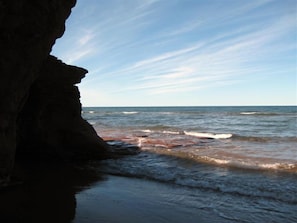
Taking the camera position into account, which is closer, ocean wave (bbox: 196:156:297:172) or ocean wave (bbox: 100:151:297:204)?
ocean wave (bbox: 100:151:297:204)

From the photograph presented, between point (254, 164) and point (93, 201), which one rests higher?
point (254, 164)

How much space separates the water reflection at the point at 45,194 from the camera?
571 cm

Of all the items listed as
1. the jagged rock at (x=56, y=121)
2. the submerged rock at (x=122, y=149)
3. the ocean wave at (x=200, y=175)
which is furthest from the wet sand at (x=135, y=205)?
the submerged rock at (x=122, y=149)

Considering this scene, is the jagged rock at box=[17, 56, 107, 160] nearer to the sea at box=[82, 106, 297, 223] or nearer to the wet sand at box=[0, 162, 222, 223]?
the sea at box=[82, 106, 297, 223]

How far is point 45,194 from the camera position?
23.4 ft

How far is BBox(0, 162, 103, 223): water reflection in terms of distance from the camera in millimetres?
5711

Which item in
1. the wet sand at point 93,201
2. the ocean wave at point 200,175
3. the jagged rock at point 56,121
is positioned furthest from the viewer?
the jagged rock at point 56,121

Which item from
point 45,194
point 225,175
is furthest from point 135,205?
point 225,175

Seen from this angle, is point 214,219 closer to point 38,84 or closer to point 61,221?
point 61,221

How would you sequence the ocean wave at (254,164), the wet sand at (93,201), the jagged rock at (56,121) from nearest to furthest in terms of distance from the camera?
the wet sand at (93,201) → the ocean wave at (254,164) → the jagged rock at (56,121)

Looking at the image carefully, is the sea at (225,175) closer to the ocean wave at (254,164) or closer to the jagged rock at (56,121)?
the ocean wave at (254,164)

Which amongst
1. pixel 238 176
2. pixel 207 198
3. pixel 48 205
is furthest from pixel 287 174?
pixel 48 205

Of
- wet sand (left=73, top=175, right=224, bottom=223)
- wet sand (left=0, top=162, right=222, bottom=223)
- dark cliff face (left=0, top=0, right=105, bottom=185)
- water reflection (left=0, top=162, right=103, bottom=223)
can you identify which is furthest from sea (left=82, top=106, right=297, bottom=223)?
dark cliff face (left=0, top=0, right=105, bottom=185)

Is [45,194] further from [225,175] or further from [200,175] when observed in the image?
[225,175]
